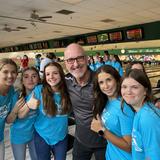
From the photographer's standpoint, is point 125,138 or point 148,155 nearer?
point 148,155

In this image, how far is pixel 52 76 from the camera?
79.4 inches

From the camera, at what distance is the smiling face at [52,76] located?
79.3 inches

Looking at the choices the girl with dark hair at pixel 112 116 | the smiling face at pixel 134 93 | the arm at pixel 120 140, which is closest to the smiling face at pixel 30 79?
the girl with dark hair at pixel 112 116

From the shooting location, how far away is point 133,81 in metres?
1.41

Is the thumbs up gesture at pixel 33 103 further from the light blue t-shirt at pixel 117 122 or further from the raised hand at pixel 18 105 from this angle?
the light blue t-shirt at pixel 117 122

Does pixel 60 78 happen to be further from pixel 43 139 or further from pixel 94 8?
pixel 94 8

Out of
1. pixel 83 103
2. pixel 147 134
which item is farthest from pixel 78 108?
pixel 147 134

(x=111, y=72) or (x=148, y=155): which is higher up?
(x=111, y=72)

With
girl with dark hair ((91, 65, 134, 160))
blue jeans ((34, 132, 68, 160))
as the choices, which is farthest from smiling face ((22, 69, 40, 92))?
girl with dark hair ((91, 65, 134, 160))

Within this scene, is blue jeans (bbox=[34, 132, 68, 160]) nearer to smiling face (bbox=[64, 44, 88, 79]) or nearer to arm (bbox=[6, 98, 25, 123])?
arm (bbox=[6, 98, 25, 123])

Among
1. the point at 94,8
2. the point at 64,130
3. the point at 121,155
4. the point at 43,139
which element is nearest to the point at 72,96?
the point at 64,130

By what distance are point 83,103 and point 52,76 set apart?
0.38 metres

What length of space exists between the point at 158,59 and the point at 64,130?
20109mm

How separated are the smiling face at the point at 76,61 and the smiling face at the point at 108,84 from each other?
23cm
